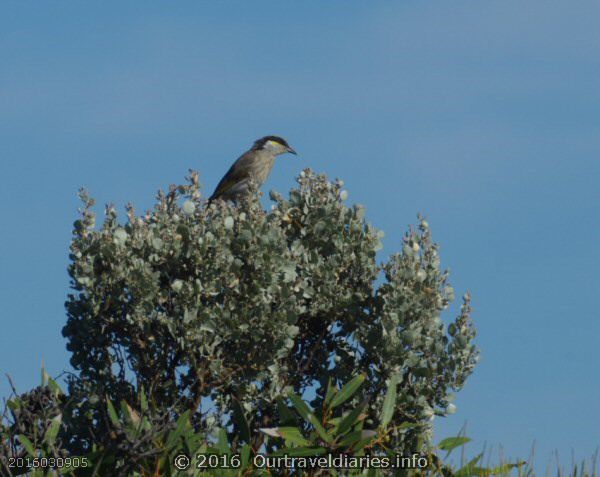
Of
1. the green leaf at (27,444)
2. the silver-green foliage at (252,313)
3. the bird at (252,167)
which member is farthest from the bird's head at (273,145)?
the green leaf at (27,444)

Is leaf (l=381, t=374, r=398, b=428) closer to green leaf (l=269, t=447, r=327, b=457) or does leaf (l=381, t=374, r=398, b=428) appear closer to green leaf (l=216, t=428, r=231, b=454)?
green leaf (l=269, t=447, r=327, b=457)

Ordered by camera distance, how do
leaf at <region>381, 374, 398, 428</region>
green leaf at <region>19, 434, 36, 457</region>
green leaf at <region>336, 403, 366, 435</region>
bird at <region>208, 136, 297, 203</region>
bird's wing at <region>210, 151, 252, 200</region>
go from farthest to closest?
bird's wing at <region>210, 151, 252, 200</region>
bird at <region>208, 136, 297, 203</region>
leaf at <region>381, 374, 398, 428</region>
green leaf at <region>19, 434, 36, 457</region>
green leaf at <region>336, 403, 366, 435</region>

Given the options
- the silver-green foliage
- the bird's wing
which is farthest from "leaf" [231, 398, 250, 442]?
the bird's wing

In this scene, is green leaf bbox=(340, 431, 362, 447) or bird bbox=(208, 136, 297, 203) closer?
green leaf bbox=(340, 431, 362, 447)

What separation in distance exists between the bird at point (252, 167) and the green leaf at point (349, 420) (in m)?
9.14

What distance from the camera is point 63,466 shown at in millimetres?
10016

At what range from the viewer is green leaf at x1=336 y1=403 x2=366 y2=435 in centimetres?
913

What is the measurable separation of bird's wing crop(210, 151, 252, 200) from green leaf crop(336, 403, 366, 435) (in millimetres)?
10398

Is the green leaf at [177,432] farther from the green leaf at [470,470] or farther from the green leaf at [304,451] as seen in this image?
the green leaf at [470,470]

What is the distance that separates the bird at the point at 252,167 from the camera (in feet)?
62.6

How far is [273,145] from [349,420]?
12.8m

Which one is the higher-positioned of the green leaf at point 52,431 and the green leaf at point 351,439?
the green leaf at point 52,431

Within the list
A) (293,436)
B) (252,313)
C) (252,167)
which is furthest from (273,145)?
(293,436)

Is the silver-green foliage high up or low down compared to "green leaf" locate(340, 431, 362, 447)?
up
